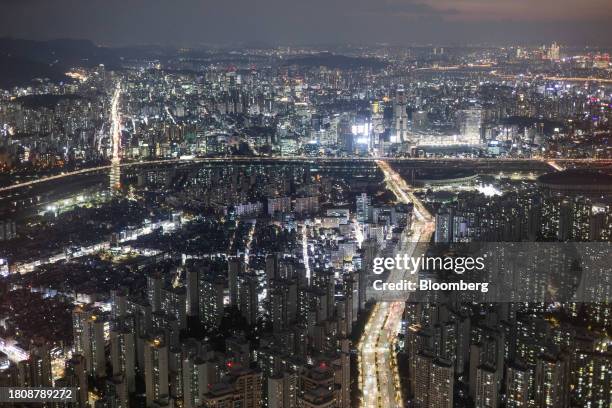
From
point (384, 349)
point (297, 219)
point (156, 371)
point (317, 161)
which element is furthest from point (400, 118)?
point (156, 371)

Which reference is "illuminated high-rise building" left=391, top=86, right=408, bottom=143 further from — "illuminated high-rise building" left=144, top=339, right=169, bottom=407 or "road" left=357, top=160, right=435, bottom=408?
"illuminated high-rise building" left=144, top=339, right=169, bottom=407

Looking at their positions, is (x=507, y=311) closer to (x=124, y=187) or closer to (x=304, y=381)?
(x=304, y=381)

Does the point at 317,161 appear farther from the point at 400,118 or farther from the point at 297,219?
the point at 297,219

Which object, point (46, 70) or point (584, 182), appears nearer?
point (584, 182)

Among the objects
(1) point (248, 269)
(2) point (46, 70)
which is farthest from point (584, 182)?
(2) point (46, 70)

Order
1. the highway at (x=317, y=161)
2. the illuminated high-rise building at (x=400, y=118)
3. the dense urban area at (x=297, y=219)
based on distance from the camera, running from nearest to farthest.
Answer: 1. the dense urban area at (x=297, y=219)
2. the highway at (x=317, y=161)
3. the illuminated high-rise building at (x=400, y=118)

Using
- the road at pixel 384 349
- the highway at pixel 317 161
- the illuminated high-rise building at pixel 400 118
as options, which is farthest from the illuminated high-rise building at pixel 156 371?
the illuminated high-rise building at pixel 400 118

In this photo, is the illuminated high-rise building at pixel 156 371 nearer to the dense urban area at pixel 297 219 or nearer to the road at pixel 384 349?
the dense urban area at pixel 297 219

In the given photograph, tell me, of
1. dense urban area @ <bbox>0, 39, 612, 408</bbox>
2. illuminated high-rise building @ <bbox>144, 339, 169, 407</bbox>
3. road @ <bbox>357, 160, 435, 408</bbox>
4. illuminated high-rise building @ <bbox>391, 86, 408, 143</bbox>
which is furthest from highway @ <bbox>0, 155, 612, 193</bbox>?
illuminated high-rise building @ <bbox>144, 339, 169, 407</bbox>
